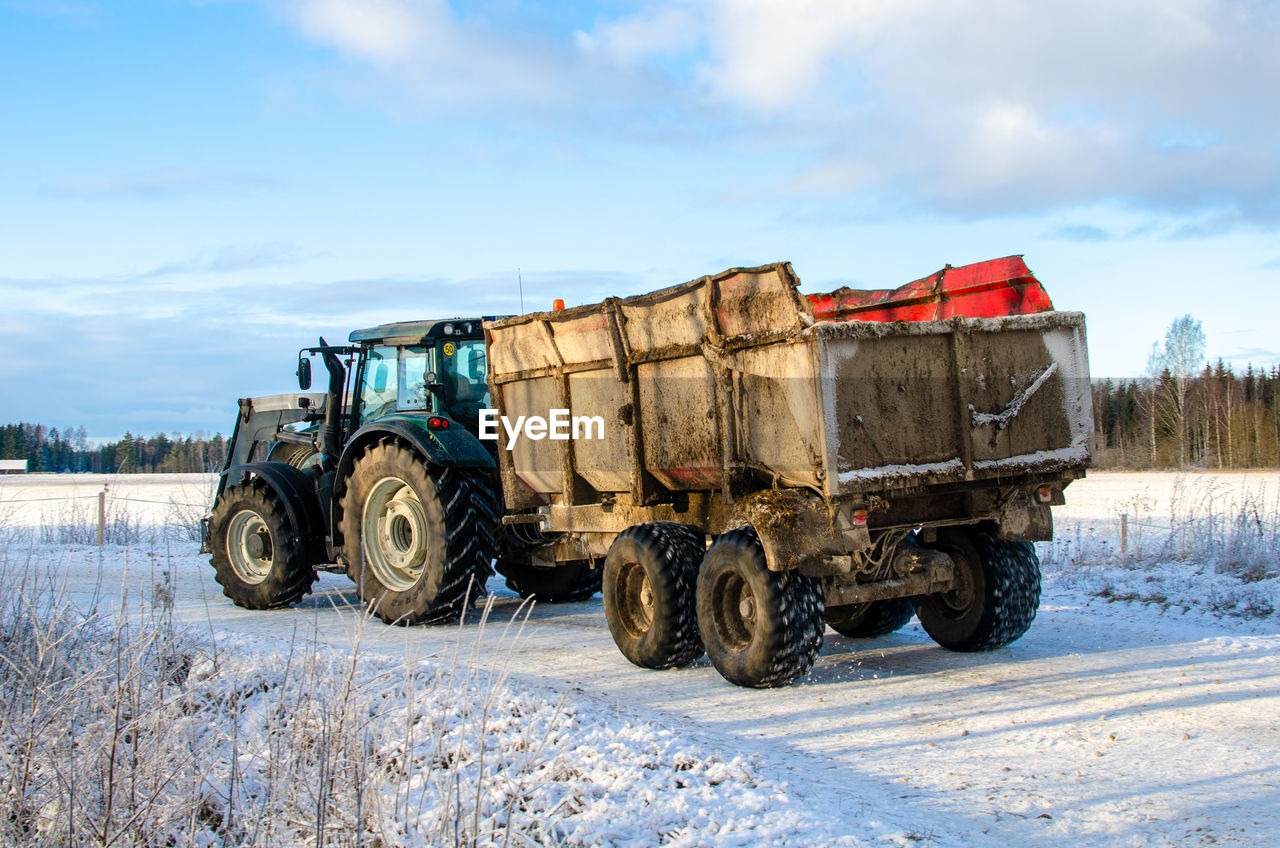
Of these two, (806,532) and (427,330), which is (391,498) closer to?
(427,330)

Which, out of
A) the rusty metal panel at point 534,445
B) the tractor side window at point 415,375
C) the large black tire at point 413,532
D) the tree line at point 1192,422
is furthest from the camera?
the tree line at point 1192,422

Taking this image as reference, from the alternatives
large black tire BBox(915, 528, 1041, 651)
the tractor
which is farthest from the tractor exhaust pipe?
large black tire BBox(915, 528, 1041, 651)

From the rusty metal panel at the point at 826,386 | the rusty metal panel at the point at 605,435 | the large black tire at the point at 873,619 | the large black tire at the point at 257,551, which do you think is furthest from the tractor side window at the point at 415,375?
the large black tire at the point at 873,619

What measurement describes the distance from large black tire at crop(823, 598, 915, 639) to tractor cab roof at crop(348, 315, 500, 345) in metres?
3.87

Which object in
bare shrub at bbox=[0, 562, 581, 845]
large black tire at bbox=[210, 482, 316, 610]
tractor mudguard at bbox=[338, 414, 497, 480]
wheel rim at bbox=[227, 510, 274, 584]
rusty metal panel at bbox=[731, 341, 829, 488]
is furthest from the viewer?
wheel rim at bbox=[227, 510, 274, 584]

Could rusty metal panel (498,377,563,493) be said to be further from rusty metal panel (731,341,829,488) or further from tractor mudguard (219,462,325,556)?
tractor mudguard (219,462,325,556)

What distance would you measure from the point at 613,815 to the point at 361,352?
6585 mm

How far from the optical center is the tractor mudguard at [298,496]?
9.35 meters

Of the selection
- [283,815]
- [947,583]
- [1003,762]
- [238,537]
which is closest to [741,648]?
[947,583]

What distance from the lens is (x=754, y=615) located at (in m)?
5.92

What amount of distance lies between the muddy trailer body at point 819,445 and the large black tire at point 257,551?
3.52m

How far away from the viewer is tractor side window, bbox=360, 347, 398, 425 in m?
9.16

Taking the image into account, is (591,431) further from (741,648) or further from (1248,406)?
(1248,406)

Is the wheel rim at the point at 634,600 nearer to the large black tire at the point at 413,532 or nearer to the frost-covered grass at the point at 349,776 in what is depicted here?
the large black tire at the point at 413,532
